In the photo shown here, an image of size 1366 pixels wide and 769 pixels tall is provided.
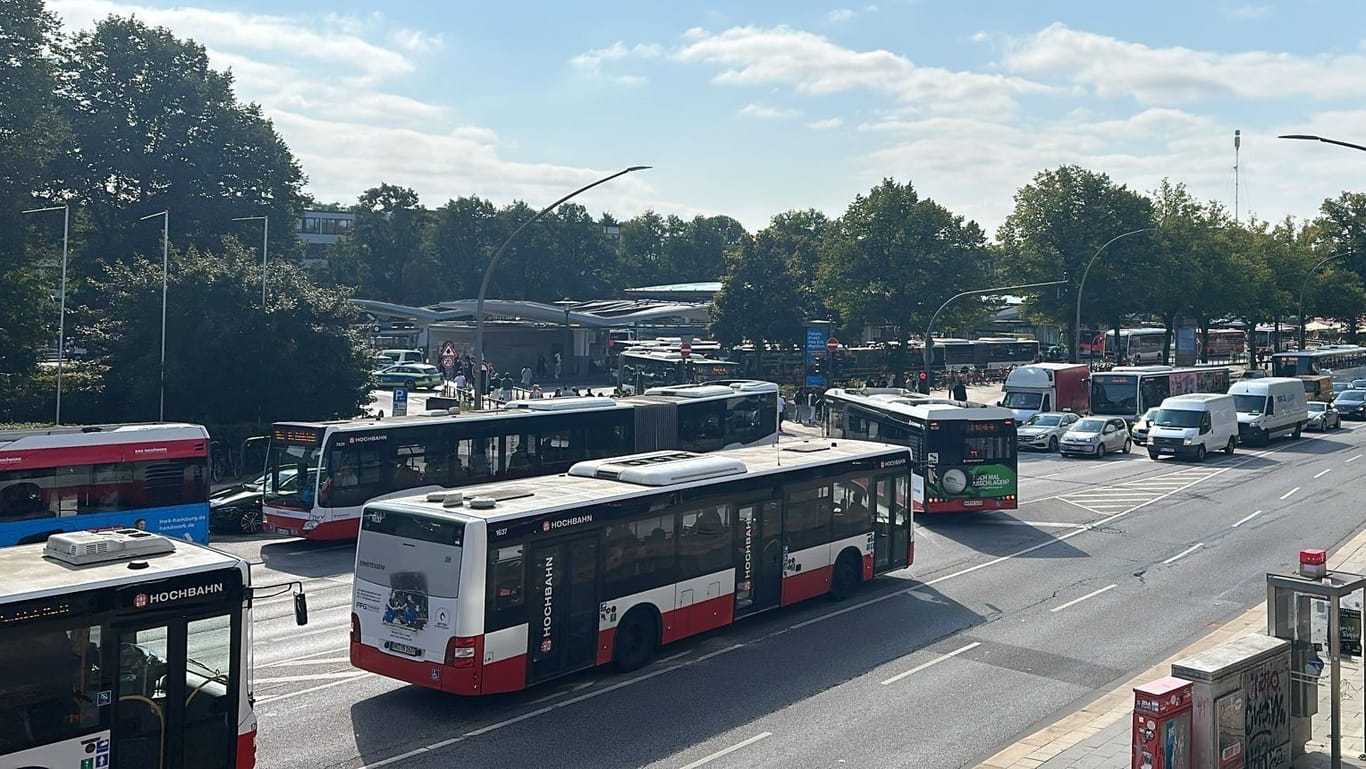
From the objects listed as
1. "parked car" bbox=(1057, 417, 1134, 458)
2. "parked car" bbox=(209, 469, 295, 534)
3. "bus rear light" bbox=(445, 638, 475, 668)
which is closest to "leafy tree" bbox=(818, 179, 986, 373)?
"parked car" bbox=(1057, 417, 1134, 458)

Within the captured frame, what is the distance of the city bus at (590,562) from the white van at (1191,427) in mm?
25336

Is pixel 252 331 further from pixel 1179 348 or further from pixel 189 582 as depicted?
pixel 1179 348

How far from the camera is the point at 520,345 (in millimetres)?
70000

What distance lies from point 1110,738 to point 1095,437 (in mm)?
31624

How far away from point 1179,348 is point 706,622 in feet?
245

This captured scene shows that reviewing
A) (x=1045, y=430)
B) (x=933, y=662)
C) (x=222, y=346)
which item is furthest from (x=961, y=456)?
(x=222, y=346)

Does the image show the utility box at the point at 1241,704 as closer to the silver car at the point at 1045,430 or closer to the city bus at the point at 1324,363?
the silver car at the point at 1045,430

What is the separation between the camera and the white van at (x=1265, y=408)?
1815 inches

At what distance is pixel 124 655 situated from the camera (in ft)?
31.4

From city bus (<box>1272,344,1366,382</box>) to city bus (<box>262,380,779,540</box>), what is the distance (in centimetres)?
5104

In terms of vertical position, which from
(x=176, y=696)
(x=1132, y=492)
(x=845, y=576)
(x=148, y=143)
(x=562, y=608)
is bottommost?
(x=845, y=576)

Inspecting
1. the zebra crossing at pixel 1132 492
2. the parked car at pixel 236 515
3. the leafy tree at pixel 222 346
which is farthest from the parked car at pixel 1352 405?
the parked car at pixel 236 515

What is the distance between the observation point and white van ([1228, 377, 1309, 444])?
46112 mm

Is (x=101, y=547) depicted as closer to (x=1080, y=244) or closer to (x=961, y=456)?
(x=961, y=456)
